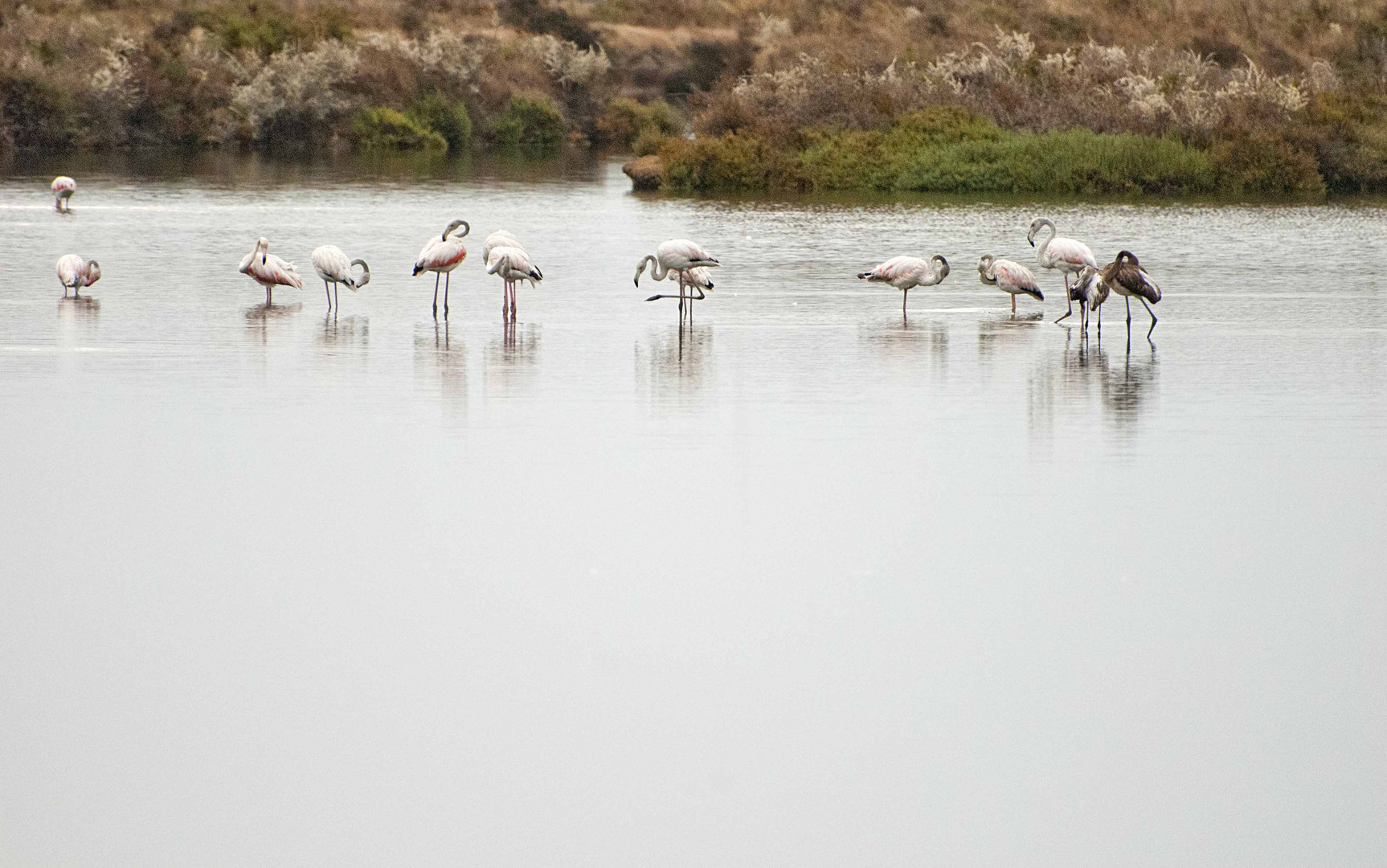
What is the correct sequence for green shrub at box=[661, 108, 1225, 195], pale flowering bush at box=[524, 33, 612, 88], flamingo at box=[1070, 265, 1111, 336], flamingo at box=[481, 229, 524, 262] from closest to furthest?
flamingo at box=[1070, 265, 1111, 336] < flamingo at box=[481, 229, 524, 262] < green shrub at box=[661, 108, 1225, 195] < pale flowering bush at box=[524, 33, 612, 88]

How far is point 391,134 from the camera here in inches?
2045

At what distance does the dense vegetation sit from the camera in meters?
33.9

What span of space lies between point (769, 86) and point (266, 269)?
2588cm

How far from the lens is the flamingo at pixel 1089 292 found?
15211 millimetres

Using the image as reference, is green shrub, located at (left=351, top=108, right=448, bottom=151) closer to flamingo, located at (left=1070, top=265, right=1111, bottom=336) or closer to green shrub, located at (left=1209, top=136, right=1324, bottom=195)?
green shrub, located at (left=1209, top=136, right=1324, bottom=195)

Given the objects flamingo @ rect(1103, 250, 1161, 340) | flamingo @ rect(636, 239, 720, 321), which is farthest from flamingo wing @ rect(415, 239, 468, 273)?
flamingo @ rect(1103, 250, 1161, 340)

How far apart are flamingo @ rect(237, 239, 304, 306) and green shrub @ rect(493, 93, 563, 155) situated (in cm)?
3843

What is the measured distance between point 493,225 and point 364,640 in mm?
19202

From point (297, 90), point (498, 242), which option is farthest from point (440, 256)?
point (297, 90)

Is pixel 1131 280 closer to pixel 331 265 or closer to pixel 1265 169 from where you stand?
pixel 331 265

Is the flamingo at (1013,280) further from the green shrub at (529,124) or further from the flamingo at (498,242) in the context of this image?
the green shrub at (529,124)

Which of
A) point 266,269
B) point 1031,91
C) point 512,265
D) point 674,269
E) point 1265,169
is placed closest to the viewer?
point 512,265

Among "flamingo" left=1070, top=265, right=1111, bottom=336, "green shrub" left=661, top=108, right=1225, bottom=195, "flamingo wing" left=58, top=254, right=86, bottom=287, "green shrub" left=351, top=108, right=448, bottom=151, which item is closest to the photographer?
"flamingo" left=1070, top=265, right=1111, bottom=336

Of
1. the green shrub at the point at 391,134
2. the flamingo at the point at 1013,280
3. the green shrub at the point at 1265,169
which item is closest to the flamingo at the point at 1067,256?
the flamingo at the point at 1013,280
